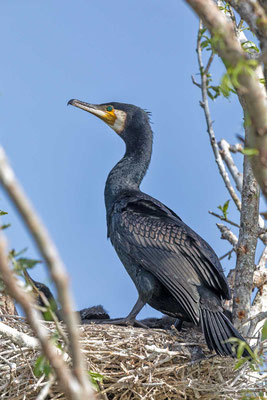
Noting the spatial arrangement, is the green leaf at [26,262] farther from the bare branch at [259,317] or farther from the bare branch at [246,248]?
the bare branch at [246,248]

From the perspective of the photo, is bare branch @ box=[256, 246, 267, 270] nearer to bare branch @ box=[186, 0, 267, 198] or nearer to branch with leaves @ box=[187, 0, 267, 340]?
branch with leaves @ box=[187, 0, 267, 340]

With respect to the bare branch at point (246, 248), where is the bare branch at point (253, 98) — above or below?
above

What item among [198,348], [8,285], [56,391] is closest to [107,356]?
[56,391]

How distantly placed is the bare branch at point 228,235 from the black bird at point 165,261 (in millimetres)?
487

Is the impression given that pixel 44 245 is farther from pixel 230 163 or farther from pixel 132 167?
pixel 230 163

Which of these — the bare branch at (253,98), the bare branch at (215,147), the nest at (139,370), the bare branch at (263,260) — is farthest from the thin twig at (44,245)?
the bare branch at (215,147)

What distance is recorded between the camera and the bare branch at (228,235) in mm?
6229

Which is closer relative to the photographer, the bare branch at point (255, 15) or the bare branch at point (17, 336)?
the bare branch at point (255, 15)

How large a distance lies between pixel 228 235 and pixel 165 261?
102cm

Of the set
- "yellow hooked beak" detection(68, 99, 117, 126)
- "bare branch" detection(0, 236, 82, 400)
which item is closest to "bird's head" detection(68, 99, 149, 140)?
"yellow hooked beak" detection(68, 99, 117, 126)

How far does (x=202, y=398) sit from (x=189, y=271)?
1.06m

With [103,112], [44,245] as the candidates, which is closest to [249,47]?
[103,112]

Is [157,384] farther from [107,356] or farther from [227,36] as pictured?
[227,36]

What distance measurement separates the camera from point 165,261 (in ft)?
18.2
